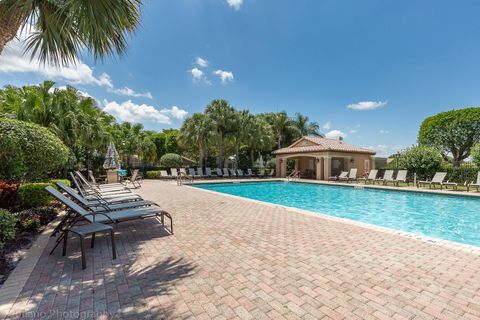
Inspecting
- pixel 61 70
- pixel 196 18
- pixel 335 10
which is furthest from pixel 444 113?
pixel 61 70

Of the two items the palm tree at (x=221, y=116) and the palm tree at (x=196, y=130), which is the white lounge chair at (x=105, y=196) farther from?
the palm tree at (x=221, y=116)

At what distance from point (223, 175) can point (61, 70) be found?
20912 millimetres

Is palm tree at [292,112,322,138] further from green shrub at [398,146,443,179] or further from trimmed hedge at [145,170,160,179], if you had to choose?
trimmed hedge at [145,170,160,179]

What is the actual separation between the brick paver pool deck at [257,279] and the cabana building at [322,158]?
18.5 m

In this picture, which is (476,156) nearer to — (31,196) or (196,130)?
(196,130)

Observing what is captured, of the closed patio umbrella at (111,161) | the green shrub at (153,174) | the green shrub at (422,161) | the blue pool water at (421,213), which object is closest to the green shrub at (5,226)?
the blue pool water at (421,213)

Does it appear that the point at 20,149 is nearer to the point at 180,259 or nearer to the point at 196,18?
the point at 180,259

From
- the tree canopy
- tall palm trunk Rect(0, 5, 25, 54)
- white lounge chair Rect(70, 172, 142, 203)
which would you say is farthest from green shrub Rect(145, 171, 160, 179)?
the tree canopy

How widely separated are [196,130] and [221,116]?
9.98 ft

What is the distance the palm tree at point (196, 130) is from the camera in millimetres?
23562

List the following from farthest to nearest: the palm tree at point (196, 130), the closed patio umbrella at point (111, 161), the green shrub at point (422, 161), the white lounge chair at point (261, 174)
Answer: the white lounge chair at point (261, 174), the palm tree at point (196, 130), the green shrub at point (422, 161), the closed patio umbrella at point (111, 161)

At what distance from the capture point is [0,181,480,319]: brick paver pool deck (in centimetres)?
247

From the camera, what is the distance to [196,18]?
530 inches

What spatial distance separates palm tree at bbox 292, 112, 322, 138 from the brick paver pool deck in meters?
31.6
